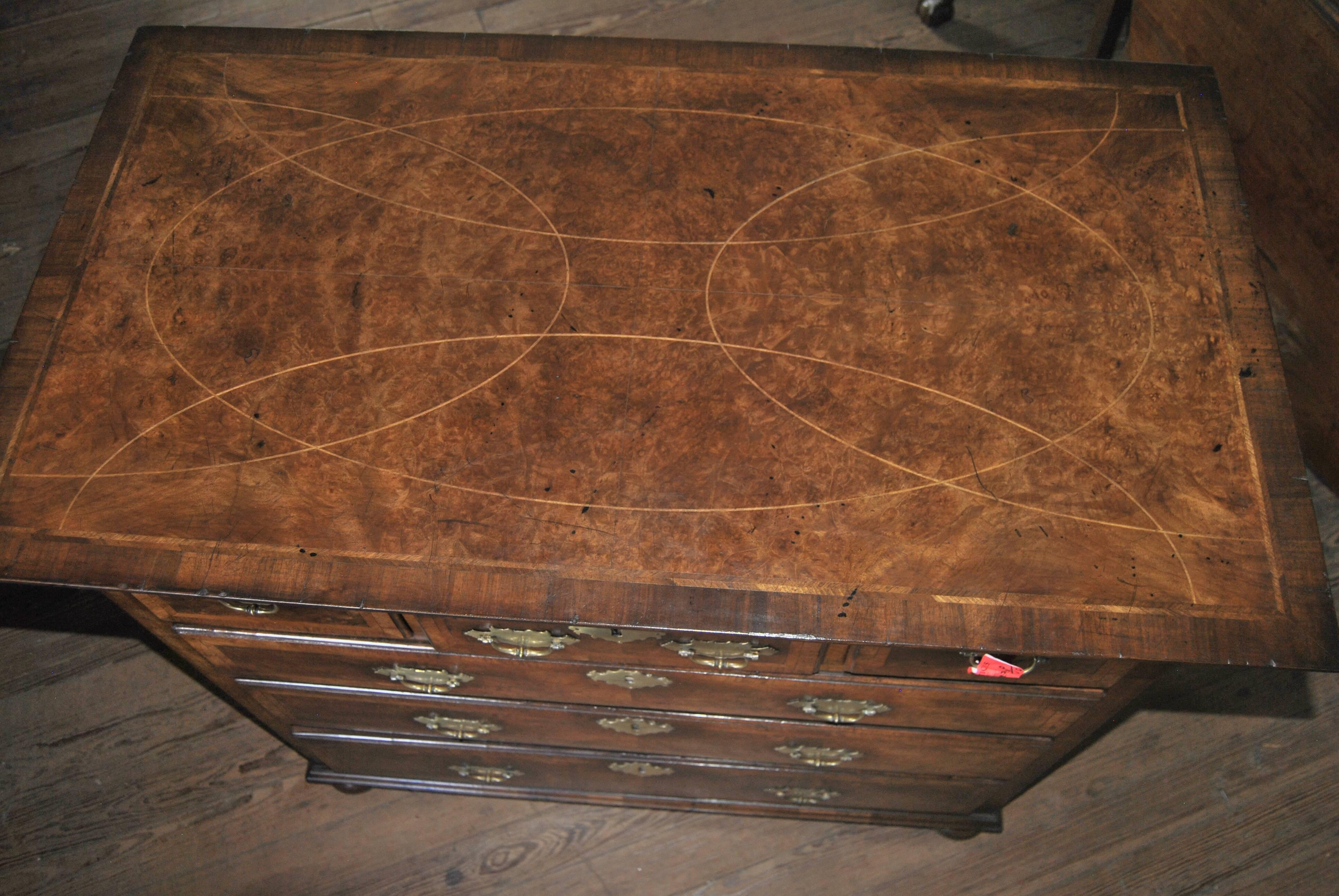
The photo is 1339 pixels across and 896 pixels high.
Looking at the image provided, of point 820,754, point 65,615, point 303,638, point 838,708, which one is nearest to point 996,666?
point 838,708

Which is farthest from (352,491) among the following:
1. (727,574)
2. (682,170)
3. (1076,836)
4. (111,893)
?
(1076,836)

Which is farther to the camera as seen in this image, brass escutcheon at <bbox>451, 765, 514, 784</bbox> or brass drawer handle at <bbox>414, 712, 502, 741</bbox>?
brass escutcheon at <bbox>451, 765, 514, 784</bbox>

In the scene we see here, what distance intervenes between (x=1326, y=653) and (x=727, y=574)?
29.4 inches

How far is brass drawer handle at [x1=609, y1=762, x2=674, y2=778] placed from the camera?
1873 millimetres

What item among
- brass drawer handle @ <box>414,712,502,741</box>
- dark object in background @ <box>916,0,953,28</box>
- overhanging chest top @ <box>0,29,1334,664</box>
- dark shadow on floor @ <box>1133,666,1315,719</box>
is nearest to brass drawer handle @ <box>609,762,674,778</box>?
brass drawer handle @ <box>414,712,502,741</box>

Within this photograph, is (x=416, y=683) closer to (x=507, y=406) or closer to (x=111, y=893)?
(x=507, y=406)

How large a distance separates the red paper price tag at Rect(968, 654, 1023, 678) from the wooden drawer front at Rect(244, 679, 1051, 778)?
0.92ft

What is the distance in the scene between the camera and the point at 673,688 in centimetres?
157

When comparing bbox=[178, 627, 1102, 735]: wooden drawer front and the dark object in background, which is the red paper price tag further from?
the dark object in background

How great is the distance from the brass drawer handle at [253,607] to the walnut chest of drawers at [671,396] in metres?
0.05

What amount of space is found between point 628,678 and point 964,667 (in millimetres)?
485

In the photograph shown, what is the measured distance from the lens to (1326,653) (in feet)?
4.21

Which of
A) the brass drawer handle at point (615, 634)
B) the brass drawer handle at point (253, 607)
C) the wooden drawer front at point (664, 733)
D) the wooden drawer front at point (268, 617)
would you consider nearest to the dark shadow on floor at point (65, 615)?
the wooden drawer front at point (664, 733)

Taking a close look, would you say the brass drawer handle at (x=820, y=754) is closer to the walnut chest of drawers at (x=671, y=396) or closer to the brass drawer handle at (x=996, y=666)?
the walnut chest of drawers at (x=671, y=396)
